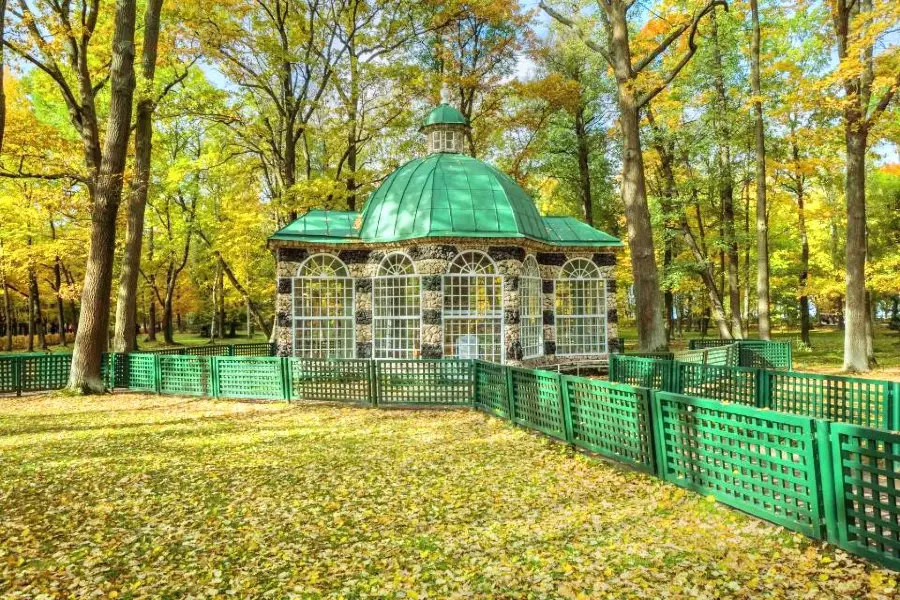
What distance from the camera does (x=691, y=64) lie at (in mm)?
24312

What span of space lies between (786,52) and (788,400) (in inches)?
849

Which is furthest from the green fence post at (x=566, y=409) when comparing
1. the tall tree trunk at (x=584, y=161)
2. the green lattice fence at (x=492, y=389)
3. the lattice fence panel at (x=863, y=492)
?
the tall tree trunk at (x=584, y=161)

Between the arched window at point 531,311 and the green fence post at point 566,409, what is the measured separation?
8017mm

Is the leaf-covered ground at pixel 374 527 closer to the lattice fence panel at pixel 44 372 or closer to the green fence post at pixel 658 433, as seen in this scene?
the green fence post at pixel 658 433

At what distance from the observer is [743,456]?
605 centimetres

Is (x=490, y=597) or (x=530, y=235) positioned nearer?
(x=490, y=597)

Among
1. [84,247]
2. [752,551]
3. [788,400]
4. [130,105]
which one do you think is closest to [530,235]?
[788,400]

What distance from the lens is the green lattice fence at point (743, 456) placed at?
16.3 ft

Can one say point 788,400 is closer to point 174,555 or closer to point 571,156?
point 174,555

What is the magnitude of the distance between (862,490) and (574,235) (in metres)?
15.6

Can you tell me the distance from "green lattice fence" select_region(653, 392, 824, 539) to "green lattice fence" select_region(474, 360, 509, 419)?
4.18 metres

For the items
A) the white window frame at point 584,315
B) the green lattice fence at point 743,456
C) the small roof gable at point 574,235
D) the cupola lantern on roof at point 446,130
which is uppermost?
the cupola lantern on roof at point 446,130

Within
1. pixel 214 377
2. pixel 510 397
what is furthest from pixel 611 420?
pixel 214 377

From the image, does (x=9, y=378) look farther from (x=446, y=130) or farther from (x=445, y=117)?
(x=445, y=117)
